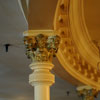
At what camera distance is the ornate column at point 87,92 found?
8.68m

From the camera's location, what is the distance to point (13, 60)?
8.74 metres

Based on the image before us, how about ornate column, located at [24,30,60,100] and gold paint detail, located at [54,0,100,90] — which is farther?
gold paint detail, located at [54,0,100,90]

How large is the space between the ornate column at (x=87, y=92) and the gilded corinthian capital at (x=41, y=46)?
137 inches

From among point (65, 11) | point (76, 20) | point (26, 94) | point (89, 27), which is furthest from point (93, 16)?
point (26, 94)

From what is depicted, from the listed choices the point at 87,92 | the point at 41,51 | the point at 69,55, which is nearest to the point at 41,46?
the point at 41,51

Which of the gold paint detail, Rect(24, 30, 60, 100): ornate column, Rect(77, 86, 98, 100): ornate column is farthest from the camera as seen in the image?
Rect(77, 86, 98, 100): ornate column

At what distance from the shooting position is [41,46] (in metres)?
→ 5.43

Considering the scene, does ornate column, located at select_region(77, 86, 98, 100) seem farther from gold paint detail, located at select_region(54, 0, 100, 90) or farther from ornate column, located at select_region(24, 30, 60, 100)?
ornate column, located at select_region(24, 30, 60, 100)

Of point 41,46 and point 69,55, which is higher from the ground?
point 69,55

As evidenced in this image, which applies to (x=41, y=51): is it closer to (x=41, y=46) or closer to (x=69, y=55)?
(x=41, y=46)

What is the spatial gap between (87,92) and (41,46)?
12.3 feet

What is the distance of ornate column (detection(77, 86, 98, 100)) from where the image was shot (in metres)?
8.68

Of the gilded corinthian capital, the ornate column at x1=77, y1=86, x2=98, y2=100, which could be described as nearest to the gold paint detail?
the ornate column at x1=77, y1=86, x2=98, y2=100

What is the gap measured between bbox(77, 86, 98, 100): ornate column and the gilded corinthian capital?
3480 mm
